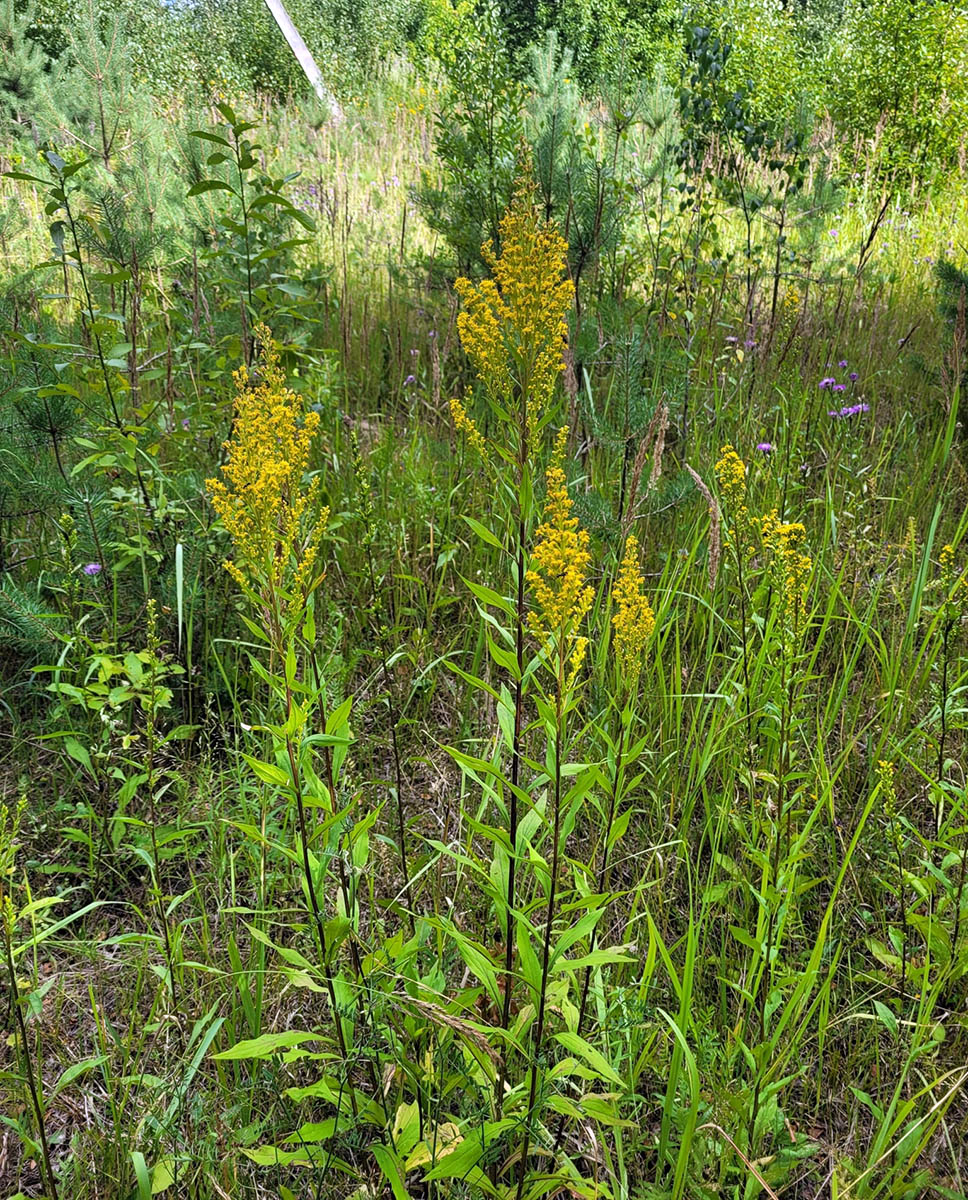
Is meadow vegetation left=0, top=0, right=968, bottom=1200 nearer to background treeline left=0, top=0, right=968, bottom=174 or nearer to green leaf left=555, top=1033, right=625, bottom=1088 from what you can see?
green leaf left=555, top=1033, right=625, bottom=1088

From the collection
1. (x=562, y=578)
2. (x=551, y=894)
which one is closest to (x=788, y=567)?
(x=562, y=578)

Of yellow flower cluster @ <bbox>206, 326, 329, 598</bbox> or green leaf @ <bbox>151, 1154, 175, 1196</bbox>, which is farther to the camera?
green leaf @ <bbox>151, 1154, 175, 1196</bbox>

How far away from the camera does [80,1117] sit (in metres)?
1.38

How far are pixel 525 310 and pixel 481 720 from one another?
1.18 meters

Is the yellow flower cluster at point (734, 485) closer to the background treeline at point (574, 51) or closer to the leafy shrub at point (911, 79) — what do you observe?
the background treeline at point (574, 51)

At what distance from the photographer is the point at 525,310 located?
3.78 ft

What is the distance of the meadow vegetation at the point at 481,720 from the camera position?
3.73ft

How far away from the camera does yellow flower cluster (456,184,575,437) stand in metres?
1.14

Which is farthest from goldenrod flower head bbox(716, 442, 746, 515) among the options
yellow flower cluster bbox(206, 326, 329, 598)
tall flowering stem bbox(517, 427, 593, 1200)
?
A: yellow flower cluster bbox(206, 326, 329, 598)

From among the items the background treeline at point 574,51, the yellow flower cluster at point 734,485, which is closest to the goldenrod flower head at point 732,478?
the yellow flower cluster at point 734,485

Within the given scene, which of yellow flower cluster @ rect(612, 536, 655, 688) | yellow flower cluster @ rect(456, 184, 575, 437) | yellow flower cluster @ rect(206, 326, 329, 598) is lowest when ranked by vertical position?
yellow flower cluster @ rect(612, 536, 655, 688)

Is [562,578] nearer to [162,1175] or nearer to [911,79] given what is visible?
[162,1175]

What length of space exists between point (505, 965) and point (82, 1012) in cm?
85

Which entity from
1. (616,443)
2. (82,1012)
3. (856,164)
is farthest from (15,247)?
(856,164)
